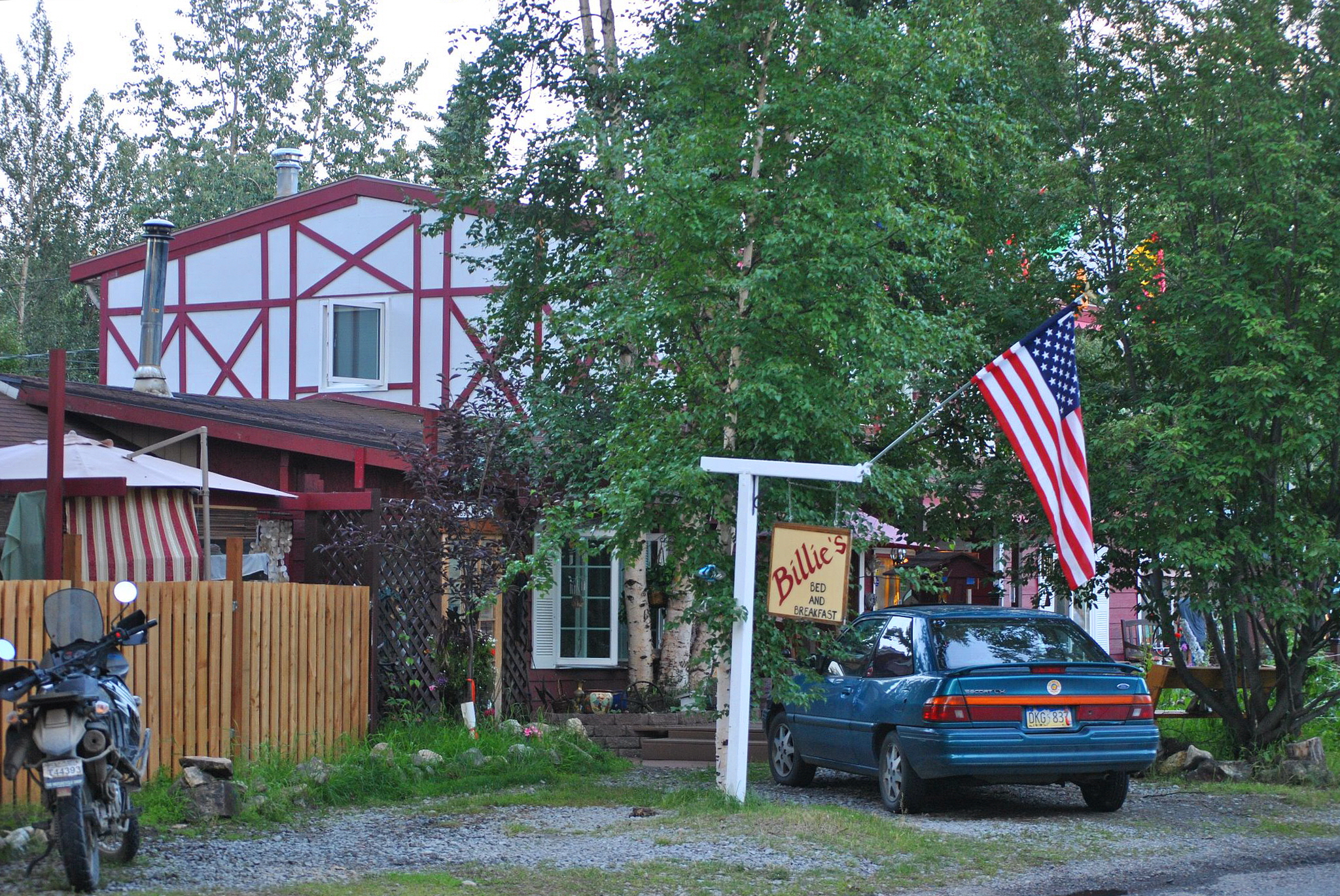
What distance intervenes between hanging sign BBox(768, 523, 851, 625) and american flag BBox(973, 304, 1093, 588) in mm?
1585

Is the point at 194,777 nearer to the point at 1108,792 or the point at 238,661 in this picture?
the point at 238,661

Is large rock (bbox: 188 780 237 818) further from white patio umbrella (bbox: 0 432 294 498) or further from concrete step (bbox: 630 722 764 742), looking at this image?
concrete step (bbox: 630 722 764 742)

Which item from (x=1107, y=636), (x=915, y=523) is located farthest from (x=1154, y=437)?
(x=1107, y=636)

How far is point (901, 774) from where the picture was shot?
1022cm

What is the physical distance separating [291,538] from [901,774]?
8.04 m

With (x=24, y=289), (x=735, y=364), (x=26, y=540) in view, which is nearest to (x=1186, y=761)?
(x=735, y=364)

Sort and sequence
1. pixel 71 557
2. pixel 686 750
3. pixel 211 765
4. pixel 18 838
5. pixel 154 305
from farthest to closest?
pixel 154 305 < pixel 686 750 < pixel 71 557 < pixel 211 765 < pixel 18 838

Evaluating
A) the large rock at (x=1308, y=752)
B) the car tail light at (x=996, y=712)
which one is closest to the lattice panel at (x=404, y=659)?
the car tail light at (x=996, y=712)

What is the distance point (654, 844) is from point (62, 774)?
3376mm

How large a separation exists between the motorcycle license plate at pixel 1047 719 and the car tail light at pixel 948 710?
17.5 inches

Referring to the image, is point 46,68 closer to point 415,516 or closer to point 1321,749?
point 415,516

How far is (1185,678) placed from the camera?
13609 millimetres

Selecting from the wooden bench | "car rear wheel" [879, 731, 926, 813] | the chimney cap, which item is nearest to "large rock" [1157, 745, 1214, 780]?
the wooden bench

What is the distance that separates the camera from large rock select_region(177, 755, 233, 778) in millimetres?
9367
